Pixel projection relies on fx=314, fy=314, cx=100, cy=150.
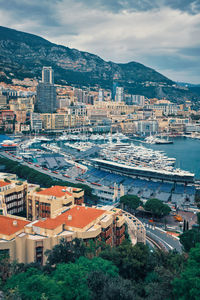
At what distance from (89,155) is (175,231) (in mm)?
25049

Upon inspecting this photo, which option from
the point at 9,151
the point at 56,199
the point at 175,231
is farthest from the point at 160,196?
the point at 9,151

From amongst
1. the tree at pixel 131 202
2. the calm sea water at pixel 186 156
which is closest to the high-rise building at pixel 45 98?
the calm sea water at pixel 186 156

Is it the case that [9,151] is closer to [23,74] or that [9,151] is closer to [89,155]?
[89,155]

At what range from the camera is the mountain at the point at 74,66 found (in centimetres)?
13562

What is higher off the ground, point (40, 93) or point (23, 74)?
point (23, 74)

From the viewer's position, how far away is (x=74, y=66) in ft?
508

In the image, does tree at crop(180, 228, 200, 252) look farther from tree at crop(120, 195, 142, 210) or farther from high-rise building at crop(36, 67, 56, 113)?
high-rise building at crop(36, 67, 56, 113)

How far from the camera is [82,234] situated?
12766mm

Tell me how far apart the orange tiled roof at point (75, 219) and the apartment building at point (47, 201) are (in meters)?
1.36

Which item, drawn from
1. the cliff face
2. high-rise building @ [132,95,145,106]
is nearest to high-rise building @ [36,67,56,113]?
the cliff face

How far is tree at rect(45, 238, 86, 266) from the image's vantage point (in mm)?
11084

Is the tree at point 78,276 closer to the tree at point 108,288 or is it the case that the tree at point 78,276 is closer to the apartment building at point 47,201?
the tree at point 108,288

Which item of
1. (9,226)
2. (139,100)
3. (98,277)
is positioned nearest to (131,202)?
(9,226)

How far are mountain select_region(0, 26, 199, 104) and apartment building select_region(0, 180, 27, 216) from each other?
107 meters
